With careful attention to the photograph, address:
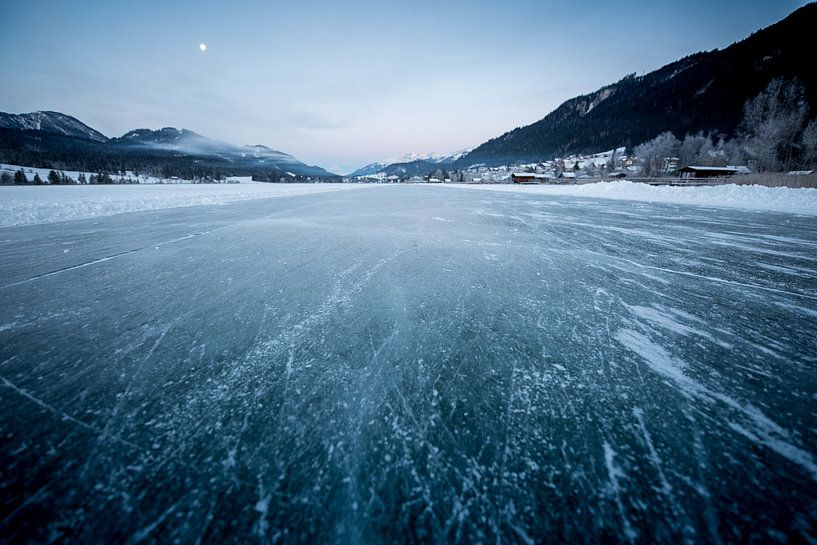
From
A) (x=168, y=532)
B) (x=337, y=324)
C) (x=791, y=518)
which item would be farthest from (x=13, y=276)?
(x=791, y=518)

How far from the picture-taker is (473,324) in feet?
7.48

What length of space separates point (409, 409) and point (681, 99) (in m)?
164

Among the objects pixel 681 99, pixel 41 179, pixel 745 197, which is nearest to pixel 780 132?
pixel 745 197

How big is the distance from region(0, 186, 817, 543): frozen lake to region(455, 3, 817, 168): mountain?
8962 cm

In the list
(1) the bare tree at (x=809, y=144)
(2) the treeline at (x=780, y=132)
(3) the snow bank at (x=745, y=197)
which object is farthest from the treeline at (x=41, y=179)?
(1) the bare tree at (x=809, y=144)

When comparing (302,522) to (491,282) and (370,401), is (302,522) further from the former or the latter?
(491,282)

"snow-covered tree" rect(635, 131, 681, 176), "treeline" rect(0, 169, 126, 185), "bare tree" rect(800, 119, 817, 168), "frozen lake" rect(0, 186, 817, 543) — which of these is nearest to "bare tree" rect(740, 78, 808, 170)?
"bare tree" rect(800, 119, 817, 168)

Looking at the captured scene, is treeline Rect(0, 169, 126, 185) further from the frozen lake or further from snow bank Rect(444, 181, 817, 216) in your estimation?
snow bank Rect(444, 181, 817, 216)

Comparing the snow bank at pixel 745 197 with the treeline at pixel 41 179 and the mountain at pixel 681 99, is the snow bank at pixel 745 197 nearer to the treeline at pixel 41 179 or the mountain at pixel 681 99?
the mountain at pixel 681 99

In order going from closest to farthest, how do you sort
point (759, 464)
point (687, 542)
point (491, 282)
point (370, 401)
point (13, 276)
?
point (687, 542) < point (759, 464) < point (370, 401) < point (491, 282) < point (13, 276)

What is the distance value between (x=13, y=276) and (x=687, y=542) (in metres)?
5.73

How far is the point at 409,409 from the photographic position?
1.47 metres

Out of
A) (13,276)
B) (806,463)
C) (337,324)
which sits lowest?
(806,463)

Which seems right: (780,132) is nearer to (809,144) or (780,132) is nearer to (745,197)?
(809,144)
